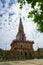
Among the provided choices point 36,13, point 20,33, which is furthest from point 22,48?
point 36,13

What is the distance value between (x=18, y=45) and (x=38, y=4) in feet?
270

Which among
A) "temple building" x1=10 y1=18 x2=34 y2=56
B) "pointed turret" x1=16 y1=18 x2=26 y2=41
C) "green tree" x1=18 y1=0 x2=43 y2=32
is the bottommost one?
"temple building" x1=10 y1=18 x2=34 y2=56

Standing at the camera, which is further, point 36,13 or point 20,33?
point 20,33

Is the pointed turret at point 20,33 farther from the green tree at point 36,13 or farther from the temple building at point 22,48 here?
the green tree at point 36,13

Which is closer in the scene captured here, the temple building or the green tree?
the green tree

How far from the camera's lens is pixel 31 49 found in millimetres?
95375

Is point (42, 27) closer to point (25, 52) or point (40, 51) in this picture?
point (25, 52)

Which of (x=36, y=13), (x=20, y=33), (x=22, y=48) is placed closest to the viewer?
(x=36, y=13)

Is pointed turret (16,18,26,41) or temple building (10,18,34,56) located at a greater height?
pointed turret (16,18,26,41)

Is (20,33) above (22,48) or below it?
above

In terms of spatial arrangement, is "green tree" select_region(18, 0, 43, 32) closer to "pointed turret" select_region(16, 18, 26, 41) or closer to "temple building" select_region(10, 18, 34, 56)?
"temple building" select_region(10, 18, 34, 56)

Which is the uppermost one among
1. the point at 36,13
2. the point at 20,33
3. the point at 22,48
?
the point at 36,13

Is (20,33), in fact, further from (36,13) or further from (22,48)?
(36,13)

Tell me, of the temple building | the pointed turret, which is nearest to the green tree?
the temple building
